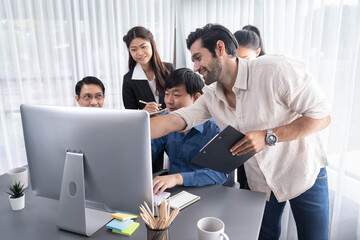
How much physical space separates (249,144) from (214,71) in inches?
14.7

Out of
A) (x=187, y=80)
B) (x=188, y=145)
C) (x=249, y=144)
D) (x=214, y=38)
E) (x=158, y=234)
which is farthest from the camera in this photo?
(x=187, y=80)

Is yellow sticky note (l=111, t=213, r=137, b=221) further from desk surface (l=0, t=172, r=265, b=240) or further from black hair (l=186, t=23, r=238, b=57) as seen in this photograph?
black hair (l=186, t=23, r=238, b=57)

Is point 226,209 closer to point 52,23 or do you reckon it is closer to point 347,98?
point 347,98

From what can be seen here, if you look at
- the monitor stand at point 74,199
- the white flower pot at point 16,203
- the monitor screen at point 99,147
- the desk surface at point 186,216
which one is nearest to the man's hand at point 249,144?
the desk surface at point 186,216

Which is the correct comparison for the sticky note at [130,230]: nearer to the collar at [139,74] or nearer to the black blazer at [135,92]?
the black blazer at [135,92]

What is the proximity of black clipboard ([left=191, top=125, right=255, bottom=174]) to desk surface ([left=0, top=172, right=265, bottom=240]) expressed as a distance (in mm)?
132

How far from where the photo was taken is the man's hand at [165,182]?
1.17 meters

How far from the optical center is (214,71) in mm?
1254

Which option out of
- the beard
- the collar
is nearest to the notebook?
the beard

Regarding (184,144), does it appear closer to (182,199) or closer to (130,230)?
(182,199)

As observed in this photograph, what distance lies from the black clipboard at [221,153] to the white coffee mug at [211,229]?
0.28 meters

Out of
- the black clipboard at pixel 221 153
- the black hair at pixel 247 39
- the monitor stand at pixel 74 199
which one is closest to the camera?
the monitor stand at pixel 74 199

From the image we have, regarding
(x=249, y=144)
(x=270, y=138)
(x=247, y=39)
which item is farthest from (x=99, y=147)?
(x=247, y=39)

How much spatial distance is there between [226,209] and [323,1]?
4.80ft
